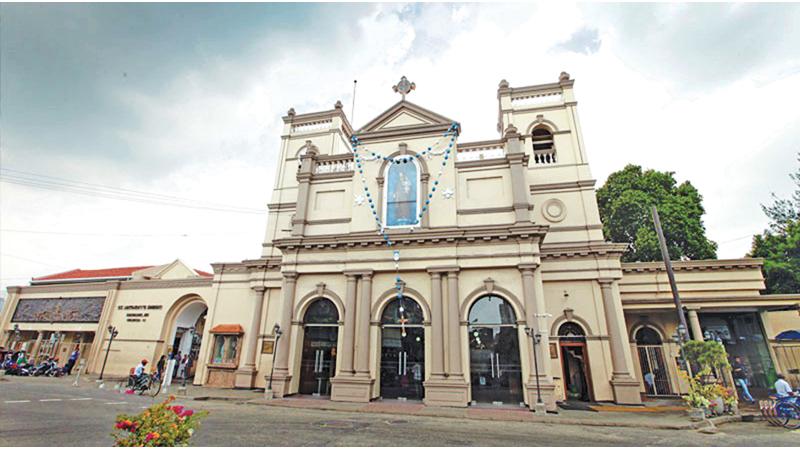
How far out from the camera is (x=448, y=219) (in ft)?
55.4

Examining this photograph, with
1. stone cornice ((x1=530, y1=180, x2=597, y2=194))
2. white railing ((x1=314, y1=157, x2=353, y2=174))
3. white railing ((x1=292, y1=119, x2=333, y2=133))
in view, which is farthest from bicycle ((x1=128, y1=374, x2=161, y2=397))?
stone cornice ((x1=530, y1=180, x2=597, y2=194))

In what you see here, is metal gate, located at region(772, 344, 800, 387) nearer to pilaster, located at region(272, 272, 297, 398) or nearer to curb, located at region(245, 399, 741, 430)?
curb, located at region(245, 399, 741, 430)

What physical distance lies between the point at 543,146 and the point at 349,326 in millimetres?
14262

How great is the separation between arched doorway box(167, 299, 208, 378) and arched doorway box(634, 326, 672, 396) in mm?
25110

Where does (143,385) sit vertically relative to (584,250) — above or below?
below

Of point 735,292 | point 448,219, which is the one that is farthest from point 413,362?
point 735,292

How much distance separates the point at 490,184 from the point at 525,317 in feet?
A: 20.2

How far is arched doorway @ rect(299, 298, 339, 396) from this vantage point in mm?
16469

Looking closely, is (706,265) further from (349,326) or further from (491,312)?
(349,326)

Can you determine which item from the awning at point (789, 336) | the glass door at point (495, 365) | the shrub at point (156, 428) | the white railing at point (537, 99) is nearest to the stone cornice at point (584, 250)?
the glass door at point (495, 365)

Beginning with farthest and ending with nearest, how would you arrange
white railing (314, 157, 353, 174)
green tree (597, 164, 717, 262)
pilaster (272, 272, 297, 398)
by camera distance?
green tree (597, 164, 717, 262) → white railing (314, 157, 353, 174) → pilaster (272, 272, 297, 398)

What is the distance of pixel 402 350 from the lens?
51.9ft

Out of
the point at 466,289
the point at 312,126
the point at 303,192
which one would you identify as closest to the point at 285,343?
the point at 303,192

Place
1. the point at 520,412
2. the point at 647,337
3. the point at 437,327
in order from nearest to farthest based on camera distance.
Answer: the point at 520,412 → the point at 437,327 → the point at 647,337
